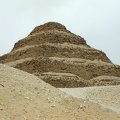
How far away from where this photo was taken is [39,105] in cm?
1250

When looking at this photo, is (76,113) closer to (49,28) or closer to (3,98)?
(3,98)

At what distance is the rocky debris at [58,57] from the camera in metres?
29.1

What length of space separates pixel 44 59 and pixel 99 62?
5601 millimetres

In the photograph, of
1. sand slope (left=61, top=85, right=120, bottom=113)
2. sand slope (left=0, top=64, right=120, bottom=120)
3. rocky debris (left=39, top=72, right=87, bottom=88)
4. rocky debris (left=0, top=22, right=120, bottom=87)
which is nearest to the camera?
sand slope (left=0, top=64, right=120, bottom=120)

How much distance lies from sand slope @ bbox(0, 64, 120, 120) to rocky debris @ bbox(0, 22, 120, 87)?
42.8ft

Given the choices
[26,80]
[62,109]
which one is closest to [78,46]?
[26,80]

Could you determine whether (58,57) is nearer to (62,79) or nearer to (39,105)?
(62,79)

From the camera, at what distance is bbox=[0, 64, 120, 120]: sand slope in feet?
38.4

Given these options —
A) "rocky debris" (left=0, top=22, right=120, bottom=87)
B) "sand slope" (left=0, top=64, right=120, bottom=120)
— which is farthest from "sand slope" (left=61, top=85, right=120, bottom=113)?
"sand slope" (left=0, top=64, right=120, bottom=120)

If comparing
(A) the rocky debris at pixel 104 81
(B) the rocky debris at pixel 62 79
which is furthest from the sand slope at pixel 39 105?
(A) the rocky debris at pixel 104 81

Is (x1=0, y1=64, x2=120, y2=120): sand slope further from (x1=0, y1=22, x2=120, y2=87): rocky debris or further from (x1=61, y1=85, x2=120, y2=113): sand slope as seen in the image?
(x1=0, y1=22, x2=120, y2=87): rocky debris

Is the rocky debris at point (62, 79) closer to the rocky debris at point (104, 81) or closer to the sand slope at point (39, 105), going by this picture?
the rocky debris at point (104, 81)

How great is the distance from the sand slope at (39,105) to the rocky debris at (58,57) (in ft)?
42.8

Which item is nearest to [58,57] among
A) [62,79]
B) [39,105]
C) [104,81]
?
[62,79]
